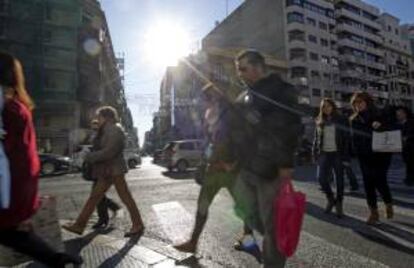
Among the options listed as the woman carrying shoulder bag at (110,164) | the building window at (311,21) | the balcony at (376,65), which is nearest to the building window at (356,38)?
the balcony at (376,65)

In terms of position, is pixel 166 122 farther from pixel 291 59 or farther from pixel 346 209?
pixel 346 209

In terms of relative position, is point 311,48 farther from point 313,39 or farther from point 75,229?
point 75,229

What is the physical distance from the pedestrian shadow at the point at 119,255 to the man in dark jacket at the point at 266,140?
1657mm

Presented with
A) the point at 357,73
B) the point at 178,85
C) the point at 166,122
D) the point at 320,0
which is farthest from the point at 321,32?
the point at 166,122

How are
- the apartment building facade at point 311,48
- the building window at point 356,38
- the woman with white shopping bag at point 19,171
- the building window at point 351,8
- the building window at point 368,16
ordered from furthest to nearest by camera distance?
the building window at point 368,16 < the building window at point 356,38 < the building window at point 351,8 < the apartment building facade at point 311,48 < the woman with white shopping bag at point 19,171

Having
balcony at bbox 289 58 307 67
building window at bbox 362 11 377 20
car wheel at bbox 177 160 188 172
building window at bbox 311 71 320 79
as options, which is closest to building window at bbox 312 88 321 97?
building window at bbox 311 71 320 79

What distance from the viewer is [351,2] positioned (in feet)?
256

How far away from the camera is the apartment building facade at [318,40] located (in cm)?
6544

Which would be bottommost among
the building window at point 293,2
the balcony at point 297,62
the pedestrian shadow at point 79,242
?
the pedestrian shadow at point 79,242

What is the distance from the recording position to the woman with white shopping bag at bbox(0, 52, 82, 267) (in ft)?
9.26

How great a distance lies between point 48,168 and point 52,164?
0.98 feet

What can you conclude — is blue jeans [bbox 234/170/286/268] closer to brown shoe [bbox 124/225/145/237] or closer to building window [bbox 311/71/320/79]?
brown shoe [bbox 124/225/145/237]

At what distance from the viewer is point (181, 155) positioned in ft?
72.5

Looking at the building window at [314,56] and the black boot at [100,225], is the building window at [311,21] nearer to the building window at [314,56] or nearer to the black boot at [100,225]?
the building window at [314,56]
